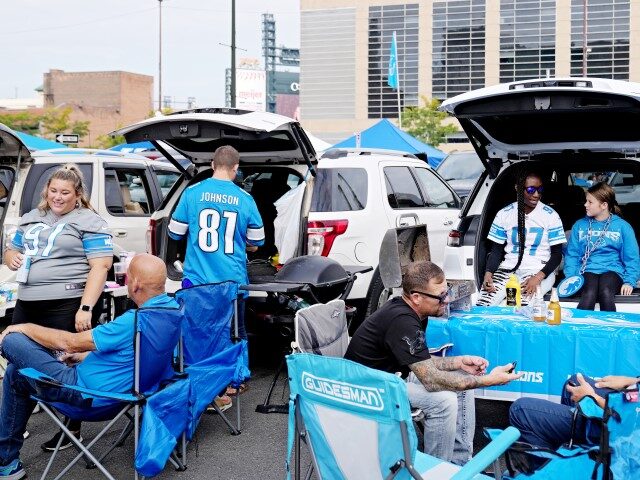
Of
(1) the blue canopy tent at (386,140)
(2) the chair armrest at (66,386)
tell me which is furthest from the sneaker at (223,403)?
(1) the blue canopy tent at (386,140)

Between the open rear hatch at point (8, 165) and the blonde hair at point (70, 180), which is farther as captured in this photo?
the open rear hatch at point (8, 165)

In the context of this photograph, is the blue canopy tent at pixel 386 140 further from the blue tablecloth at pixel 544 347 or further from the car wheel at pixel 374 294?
the blue tablecloth at pixel 544 347

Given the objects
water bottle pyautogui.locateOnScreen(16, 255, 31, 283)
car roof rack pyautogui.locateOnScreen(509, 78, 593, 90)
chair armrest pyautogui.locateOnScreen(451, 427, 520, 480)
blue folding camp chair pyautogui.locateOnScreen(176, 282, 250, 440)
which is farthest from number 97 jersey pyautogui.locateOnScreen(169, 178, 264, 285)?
chair armrest pyautogui.locateOnScreen(451, 427, 520, 480)

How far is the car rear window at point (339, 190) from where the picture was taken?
687cm

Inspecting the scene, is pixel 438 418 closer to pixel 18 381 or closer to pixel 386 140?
pixel 18 381

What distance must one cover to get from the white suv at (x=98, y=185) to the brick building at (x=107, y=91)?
65128 millimetres

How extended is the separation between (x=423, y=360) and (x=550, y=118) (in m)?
2.75

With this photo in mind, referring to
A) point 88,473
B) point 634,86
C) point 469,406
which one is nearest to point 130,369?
point 88,473

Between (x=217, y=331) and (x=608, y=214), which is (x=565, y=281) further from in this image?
(x=217, y=331)

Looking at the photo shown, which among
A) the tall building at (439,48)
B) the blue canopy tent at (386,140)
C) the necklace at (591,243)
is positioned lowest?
the necklace at (591,243)

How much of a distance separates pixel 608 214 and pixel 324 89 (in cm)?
4934

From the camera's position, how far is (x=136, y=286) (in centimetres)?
449

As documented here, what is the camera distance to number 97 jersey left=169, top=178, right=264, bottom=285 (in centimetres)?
591

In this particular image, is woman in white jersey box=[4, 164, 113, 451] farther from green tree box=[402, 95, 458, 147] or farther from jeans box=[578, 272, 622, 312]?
green tree box=[402, 95, 458, 147]
